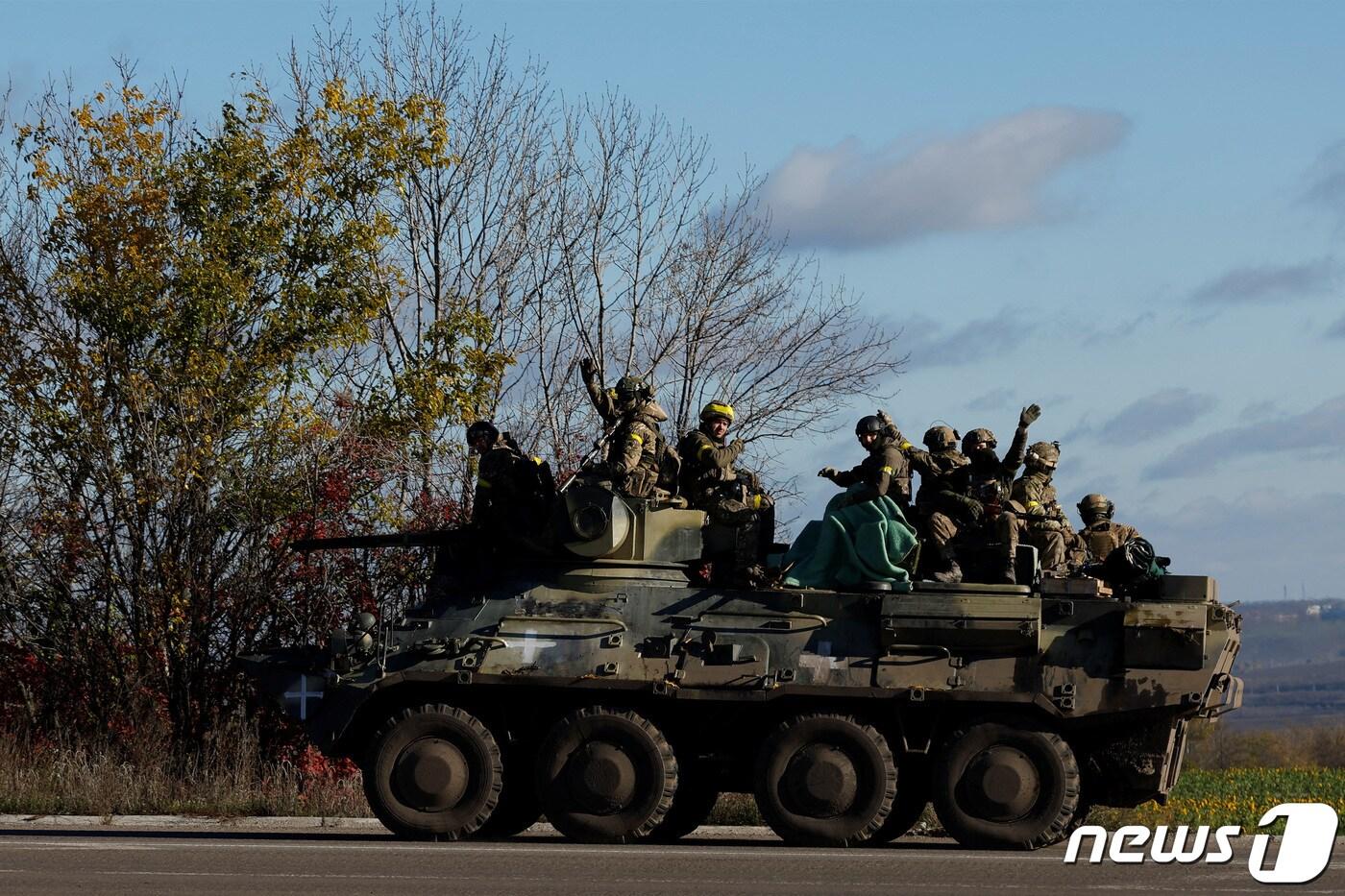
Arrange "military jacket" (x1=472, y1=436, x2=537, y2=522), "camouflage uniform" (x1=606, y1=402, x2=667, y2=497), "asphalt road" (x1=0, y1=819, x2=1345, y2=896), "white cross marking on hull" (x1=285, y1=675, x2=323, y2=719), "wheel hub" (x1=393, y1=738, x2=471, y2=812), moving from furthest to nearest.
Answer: "military jacket" (x1=472, y1=436, x2=537, y2=522) → "camouflage uniform" (x1=606, y1=402, x2=667, y2=497) → "white cross marking on hull" (x1=285, y1=675, x2=323, y2=719) → "wheel hub" (x1=393, y1=738, x2=471, y2=812) → "asphalt road" (x1=0, y1=819, x2=1345, y2=896)

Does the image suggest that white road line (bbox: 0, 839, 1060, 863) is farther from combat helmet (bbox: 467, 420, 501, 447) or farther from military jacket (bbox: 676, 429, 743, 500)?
combat helmet (bbox: 467, 420, 501, 447)

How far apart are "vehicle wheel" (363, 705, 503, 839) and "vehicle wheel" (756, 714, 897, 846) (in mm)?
2136

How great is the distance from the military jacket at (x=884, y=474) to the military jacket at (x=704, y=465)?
103 cm

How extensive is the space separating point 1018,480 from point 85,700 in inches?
413

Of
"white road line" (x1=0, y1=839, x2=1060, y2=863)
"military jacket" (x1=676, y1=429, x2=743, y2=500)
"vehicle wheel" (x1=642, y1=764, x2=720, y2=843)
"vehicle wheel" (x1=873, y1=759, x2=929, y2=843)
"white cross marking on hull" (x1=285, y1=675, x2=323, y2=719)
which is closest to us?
"white road line" (x1=0, y1=839, x2=1060, y2=863)

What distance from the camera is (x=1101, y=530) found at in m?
18.6

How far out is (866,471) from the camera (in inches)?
675

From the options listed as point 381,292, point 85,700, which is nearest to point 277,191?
point 381,292

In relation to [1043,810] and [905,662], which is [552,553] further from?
[1043,810]

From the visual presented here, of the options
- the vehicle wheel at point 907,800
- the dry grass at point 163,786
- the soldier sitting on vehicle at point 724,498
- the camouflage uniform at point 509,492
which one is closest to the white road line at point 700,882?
the vehicle wheel at point 907,800

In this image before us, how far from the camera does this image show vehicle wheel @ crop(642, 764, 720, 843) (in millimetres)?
17203

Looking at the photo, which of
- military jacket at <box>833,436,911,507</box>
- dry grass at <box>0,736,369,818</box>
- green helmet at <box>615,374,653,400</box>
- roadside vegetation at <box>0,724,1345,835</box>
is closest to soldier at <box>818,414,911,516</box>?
military jacket at <box>833,436,911,507</box>

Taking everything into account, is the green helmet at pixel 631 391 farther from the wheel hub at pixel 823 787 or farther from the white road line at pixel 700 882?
the white road line at pixel 700 882

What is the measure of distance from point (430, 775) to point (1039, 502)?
17.9 ft
